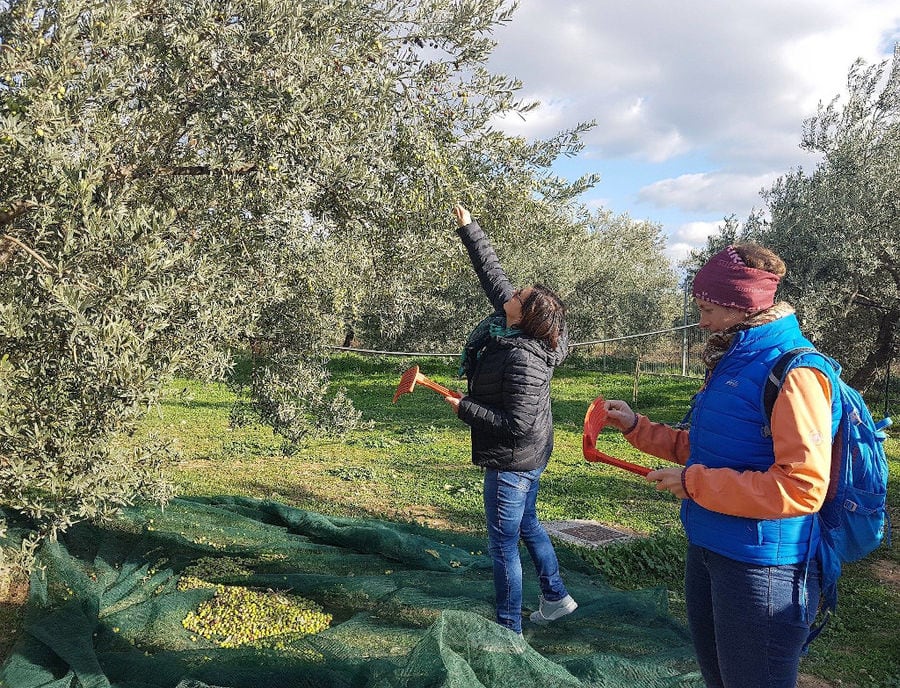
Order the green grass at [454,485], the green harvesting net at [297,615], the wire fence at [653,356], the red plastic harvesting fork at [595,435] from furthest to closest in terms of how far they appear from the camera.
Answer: the wire fence at [653,356]
the green grass at [454,485]
the green harvesting net at [297,615]
the red plastic harvesting fork at [595,435]

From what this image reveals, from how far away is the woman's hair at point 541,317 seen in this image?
13.0ft

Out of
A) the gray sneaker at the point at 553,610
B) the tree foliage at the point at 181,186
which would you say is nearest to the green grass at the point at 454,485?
the tree foliage at the point at 181,186

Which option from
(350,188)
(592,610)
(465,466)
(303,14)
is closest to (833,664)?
(592,610)

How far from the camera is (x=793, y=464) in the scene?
210cm

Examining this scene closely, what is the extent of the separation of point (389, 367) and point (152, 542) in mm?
17410

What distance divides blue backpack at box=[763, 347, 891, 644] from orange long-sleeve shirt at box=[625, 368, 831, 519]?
68mm

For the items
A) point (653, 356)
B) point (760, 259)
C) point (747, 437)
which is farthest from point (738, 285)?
point (653, 356)

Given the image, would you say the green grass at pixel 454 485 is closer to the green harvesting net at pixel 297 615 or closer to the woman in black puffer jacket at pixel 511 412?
the green harvesting net at pixel 297 615

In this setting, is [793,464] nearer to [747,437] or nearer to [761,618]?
[747,437]

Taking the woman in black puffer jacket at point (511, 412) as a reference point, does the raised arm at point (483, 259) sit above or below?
above

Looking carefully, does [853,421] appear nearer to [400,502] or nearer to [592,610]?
[592,610]

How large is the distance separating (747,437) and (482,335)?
2.07m

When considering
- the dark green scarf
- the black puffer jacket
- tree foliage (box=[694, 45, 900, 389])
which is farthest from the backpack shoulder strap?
tree foliage (box=[694, 45, 900, 389])

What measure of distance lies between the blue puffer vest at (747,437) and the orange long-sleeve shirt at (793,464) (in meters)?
0.07
